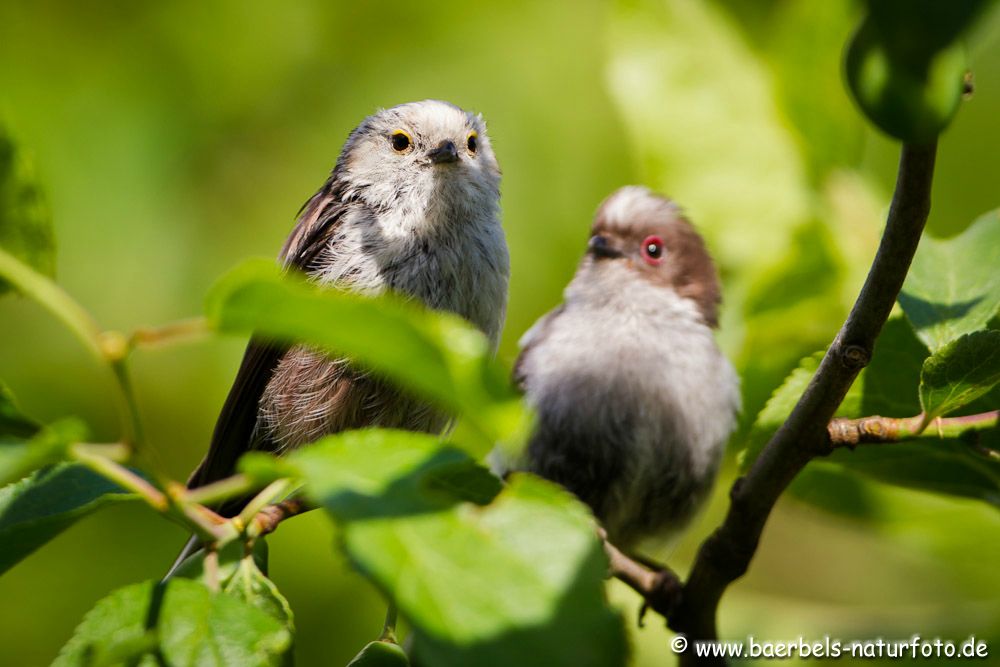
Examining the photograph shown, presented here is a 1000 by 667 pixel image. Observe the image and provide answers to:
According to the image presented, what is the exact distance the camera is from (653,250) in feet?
13.1

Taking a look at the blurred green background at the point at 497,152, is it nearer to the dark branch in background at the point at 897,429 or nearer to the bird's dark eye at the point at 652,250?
the bird's dark eye at the point at 652,250

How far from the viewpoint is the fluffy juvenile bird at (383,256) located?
2934 mm

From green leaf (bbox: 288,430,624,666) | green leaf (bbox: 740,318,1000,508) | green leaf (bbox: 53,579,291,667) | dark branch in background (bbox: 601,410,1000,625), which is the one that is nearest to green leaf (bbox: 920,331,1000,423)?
dark branch in background (bbox: 601,410,1000,625)

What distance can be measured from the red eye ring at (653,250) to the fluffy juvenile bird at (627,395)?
0.04 m

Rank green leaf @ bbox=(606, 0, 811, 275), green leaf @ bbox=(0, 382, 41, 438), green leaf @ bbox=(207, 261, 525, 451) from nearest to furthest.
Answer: green leaf @ bbox=(207, 261, 525, 451) → green leaf @ bbox=(0, 382, 41, 438) → green leaf @ bbox=(606, 0, 811, 275)

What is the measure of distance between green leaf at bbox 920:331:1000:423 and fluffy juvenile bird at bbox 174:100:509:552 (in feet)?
4.52

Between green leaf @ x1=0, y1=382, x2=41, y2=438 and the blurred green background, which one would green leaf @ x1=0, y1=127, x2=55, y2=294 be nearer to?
green leaf @ x1=0, y1=382, x2=41, y2=438

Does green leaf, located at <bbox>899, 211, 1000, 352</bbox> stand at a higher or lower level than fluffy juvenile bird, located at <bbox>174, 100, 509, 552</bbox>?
higher

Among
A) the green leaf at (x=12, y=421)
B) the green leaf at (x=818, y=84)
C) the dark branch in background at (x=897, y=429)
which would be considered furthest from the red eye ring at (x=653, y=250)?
the green leaf at (x=12, y=421)

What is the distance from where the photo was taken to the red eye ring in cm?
395

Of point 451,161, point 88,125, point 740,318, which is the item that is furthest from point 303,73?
point 740,318

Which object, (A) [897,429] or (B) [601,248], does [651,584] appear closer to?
(A) [897,429]

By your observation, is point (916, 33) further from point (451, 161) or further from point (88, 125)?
point (88, 125)

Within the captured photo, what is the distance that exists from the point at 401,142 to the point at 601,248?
893mm
